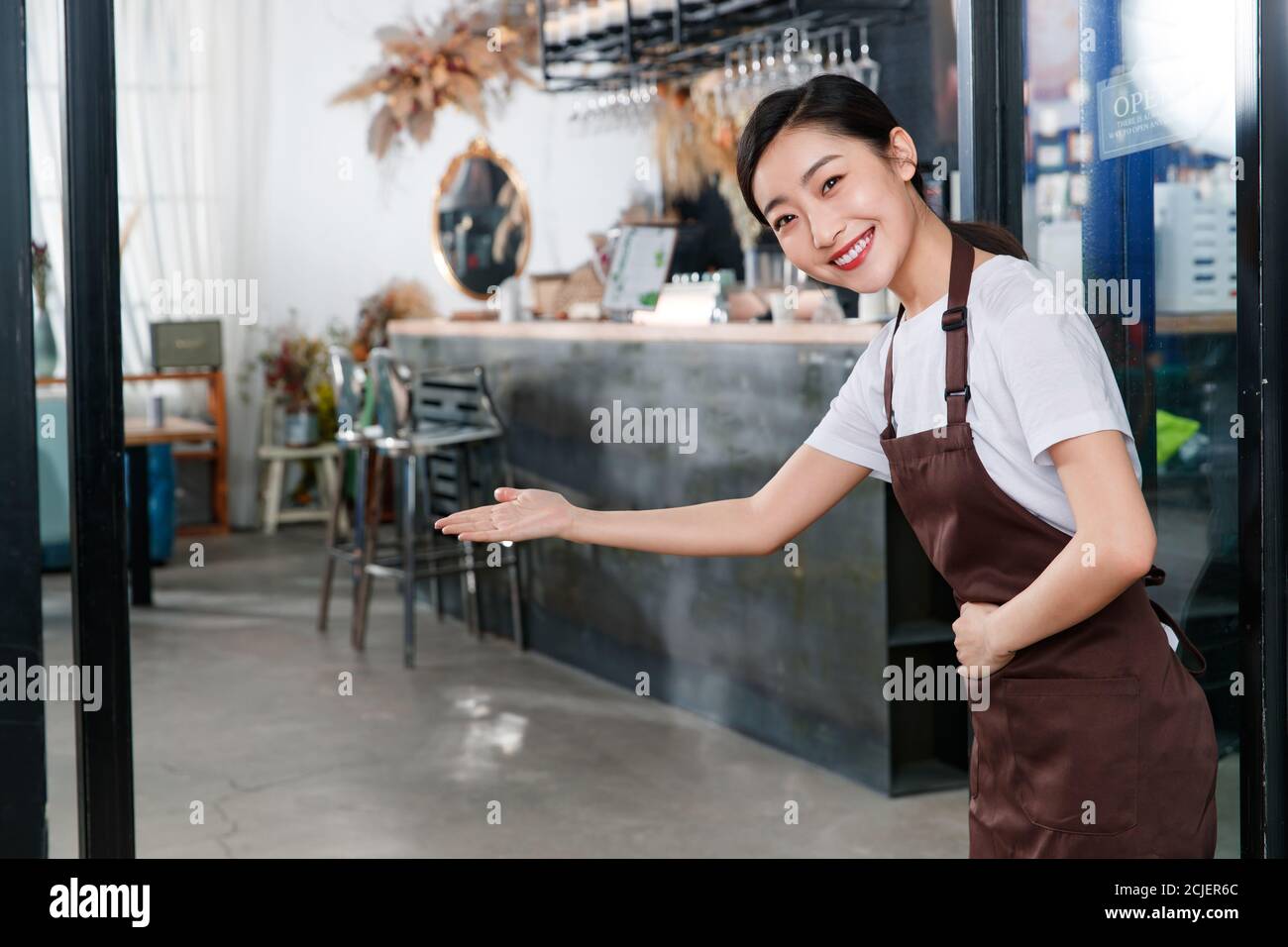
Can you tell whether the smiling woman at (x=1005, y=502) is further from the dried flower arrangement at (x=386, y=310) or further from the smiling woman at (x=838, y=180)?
the dried flower arrangement at (x=386, y=310)

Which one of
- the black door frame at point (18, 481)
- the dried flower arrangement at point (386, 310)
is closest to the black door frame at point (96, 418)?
the black door frame at point (18, 481)

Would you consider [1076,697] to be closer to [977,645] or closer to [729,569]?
[977,645]

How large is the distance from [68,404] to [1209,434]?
5.34 feet

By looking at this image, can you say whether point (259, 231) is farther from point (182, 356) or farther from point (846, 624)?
point (846, 624)

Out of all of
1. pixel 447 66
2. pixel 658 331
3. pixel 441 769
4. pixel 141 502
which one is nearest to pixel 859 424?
pixel 441 769

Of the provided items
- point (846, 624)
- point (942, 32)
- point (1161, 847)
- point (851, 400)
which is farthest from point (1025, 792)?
point (942, 32)

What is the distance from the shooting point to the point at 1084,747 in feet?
4.93

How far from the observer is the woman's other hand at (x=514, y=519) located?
1667 mm

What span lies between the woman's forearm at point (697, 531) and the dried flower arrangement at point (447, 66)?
7.45 meters

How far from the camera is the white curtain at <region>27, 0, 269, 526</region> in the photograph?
8188mm

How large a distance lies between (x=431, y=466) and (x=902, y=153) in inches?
179

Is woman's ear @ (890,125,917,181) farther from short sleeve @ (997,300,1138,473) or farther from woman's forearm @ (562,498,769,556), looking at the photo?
woman's forearm @ (562,498,769,556)

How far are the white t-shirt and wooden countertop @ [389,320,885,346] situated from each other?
194cm

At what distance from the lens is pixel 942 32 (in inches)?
252
